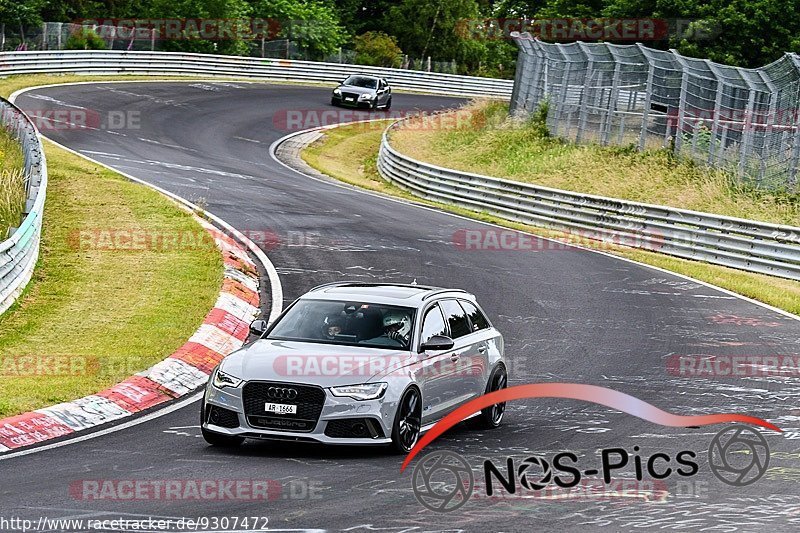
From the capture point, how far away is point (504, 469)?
34.1 ft

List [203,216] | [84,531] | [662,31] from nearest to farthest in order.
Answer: [84,531] → [203,216] → [662,31]

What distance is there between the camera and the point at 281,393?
36.2 feet

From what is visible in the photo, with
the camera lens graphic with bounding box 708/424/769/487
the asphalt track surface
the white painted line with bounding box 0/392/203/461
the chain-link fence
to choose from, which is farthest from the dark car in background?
the camera lens graphic with bounding box 708/424/769/487

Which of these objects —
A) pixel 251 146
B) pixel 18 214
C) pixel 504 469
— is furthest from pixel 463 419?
pixel 251 146

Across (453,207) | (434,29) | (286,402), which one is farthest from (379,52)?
(286,402)

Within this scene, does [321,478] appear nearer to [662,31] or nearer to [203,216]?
[203,216]

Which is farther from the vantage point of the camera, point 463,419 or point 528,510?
point 463,419

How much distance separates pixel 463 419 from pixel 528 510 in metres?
3.69

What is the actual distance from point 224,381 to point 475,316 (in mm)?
3305

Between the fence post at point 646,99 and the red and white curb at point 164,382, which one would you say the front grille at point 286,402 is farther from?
the fence post at point 646,99

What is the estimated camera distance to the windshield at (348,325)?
39.3 ft

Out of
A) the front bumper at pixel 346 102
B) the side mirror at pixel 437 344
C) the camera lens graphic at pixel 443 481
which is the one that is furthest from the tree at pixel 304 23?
the camera lens graphic at pixel 443 481

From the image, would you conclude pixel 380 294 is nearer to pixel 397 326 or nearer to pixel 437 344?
pixel 397 326

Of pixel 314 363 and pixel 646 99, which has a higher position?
pixel 646 99
